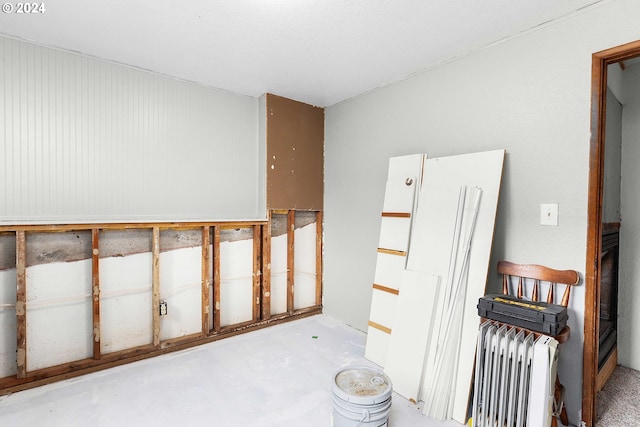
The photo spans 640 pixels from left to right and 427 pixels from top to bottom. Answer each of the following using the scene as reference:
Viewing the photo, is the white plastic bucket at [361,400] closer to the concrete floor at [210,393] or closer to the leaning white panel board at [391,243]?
the concrete floor at [210,393]

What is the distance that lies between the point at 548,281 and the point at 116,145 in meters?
3.32

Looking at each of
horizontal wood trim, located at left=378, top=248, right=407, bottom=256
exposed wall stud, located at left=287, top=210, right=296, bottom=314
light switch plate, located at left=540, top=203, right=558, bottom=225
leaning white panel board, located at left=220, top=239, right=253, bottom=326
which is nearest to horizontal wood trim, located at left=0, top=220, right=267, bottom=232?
leaning white panel board, located at left=220, top=239, right=253, bottom=326

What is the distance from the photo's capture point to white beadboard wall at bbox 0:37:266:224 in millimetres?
2279

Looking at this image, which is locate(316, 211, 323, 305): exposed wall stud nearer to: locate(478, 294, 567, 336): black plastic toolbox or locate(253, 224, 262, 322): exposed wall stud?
locate(253, 224, 262, 322): exposed wall stud

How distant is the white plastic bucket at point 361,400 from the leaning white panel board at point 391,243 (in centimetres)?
90

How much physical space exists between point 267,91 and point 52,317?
2.65 metres

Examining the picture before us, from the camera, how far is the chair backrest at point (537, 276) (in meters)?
1.85

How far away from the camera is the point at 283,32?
2.18 metres

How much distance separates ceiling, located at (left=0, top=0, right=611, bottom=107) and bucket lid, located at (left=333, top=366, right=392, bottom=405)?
2.16 meters

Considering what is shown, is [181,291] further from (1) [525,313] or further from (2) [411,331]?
(1) [525,313]

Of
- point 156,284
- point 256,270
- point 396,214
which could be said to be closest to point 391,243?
point 396,214

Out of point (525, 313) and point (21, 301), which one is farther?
point (21, 301)

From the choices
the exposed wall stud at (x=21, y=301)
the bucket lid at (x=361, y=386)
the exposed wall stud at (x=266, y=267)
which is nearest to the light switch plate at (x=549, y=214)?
the bucket lid at (x=361, y=386)

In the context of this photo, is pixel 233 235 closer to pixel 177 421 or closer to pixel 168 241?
pixel 168 241
